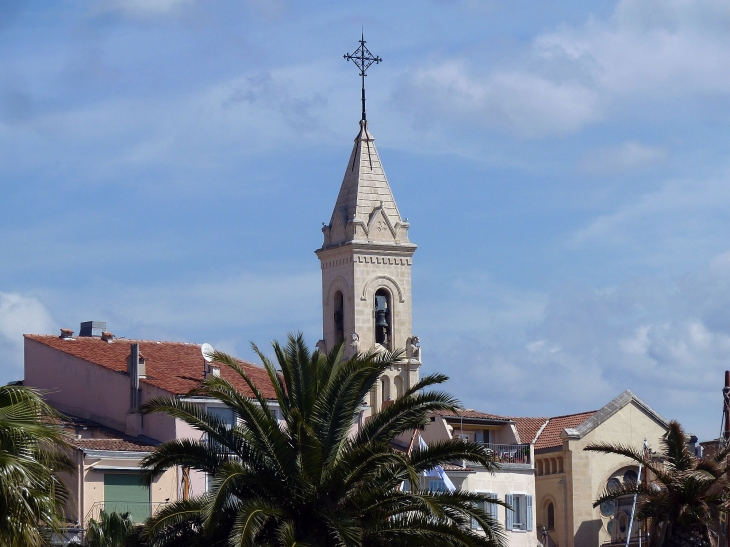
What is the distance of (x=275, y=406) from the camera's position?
55.7 m

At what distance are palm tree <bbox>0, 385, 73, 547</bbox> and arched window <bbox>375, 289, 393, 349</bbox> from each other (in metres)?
53.1

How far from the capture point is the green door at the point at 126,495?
5169 centimetres

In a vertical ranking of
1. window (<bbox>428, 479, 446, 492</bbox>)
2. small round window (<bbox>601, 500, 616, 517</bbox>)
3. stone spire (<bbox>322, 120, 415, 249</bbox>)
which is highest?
stone spire (<bbox>322, 120, 415, 249</bbox>)

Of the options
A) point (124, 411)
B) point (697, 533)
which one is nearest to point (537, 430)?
point (124, 411)

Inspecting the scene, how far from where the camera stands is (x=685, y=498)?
4112 centimetres

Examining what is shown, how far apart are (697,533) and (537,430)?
3442 cm

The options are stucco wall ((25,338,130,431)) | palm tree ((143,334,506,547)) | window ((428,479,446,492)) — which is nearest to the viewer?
palm tree ((143,334,506,547))

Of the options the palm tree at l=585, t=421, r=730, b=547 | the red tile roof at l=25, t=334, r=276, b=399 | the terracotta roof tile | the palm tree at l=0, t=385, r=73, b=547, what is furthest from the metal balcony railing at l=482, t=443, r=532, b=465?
the palm tree at l=0, t=385, r=73, b=547

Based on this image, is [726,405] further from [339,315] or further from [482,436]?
[339,315]

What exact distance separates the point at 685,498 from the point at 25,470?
20638 millimetres

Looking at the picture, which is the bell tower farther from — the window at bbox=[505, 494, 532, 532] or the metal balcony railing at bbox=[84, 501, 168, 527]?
the metal balcony railing at bbox=[84, 501, 168, 527]

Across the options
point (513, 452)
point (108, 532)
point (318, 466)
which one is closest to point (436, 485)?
point (513, 452)

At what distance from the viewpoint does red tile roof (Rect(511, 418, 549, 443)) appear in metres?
74.0

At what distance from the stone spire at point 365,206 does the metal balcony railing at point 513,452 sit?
656 inches
